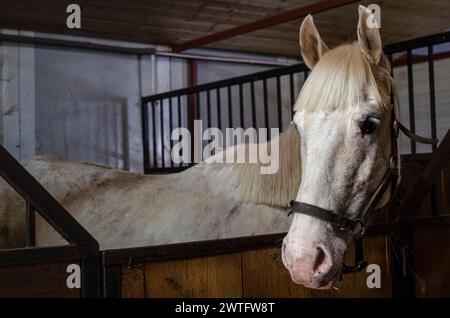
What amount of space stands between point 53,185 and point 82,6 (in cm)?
171

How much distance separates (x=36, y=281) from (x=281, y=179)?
85cm

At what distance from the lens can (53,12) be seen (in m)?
3.39

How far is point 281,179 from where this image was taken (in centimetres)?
154

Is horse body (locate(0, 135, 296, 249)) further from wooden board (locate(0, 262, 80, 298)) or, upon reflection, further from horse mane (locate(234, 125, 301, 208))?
wooden board (locate(0, 262, 80, 298))

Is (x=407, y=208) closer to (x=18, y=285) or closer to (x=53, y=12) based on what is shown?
(x=18, y=285)

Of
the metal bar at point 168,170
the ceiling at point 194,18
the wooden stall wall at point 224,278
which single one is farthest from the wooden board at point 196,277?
the ceiling at point 194,18

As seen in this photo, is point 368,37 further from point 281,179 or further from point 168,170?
point 168,170

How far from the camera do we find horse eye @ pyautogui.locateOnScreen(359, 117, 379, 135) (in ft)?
3.65

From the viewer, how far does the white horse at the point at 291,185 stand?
106 cm

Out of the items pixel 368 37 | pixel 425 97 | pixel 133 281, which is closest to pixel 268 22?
pixel 368 37

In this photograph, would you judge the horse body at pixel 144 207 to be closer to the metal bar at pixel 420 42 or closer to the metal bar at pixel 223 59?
the metal bar at pixel 420 42

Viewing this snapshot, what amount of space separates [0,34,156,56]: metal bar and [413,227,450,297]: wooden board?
10.9ft

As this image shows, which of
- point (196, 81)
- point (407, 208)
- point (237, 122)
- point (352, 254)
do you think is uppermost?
point (196, 81)
